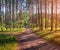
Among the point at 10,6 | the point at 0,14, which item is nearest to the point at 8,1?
the point at 10,6

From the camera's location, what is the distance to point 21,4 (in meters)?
69.8

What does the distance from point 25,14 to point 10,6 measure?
21.9 metres

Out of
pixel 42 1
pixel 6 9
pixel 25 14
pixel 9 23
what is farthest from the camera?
pixel 25 14

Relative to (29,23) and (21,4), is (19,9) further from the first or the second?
(29,23)

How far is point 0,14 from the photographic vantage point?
68562 mm

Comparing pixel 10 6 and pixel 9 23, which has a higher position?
pixel 10 6

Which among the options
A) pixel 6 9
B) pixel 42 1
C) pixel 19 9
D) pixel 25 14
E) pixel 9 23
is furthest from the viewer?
pixel 25 14

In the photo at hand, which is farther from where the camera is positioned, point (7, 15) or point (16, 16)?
point (16, 16)

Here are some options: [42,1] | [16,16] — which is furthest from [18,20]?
[42,1]

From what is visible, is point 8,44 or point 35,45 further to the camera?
point 8,44

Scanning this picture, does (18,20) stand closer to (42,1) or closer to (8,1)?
(8,1)

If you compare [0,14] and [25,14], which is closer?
[0,14]

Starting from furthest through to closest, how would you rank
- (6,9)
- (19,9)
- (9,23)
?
1. (19,9)
2. (6,9)
3. (9,23)

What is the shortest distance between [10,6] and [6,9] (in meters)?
3.68
